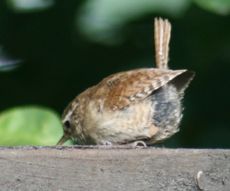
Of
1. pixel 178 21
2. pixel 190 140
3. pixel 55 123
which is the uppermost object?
pixel 178 21

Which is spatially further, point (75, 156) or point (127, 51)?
point (127, 51)

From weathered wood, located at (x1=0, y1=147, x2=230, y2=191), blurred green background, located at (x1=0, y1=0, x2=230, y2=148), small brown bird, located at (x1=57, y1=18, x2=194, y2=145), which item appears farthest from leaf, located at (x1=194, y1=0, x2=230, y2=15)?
weathered wood, located at (x1=0, y1=147, x2=230, y2=191)

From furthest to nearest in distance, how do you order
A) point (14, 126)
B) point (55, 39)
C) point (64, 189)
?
point (55, 39) < point (14, 126) < point (64, 189)

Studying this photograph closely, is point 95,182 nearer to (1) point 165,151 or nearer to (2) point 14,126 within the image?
(1) point 165,151

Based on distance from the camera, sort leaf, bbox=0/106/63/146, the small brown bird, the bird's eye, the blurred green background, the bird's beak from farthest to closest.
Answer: the bird's eye
the small brown bird
the blurred green background
the bird's beak
leaf, bbox=0/106/63/146

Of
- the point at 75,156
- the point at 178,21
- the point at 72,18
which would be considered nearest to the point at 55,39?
the point at 72,18

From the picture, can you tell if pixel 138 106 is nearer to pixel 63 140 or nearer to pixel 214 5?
pixel 63 140

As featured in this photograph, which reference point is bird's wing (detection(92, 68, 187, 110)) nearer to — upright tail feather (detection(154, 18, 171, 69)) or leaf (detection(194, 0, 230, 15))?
upright tail feather (detection(154, 18, 171, 69))
